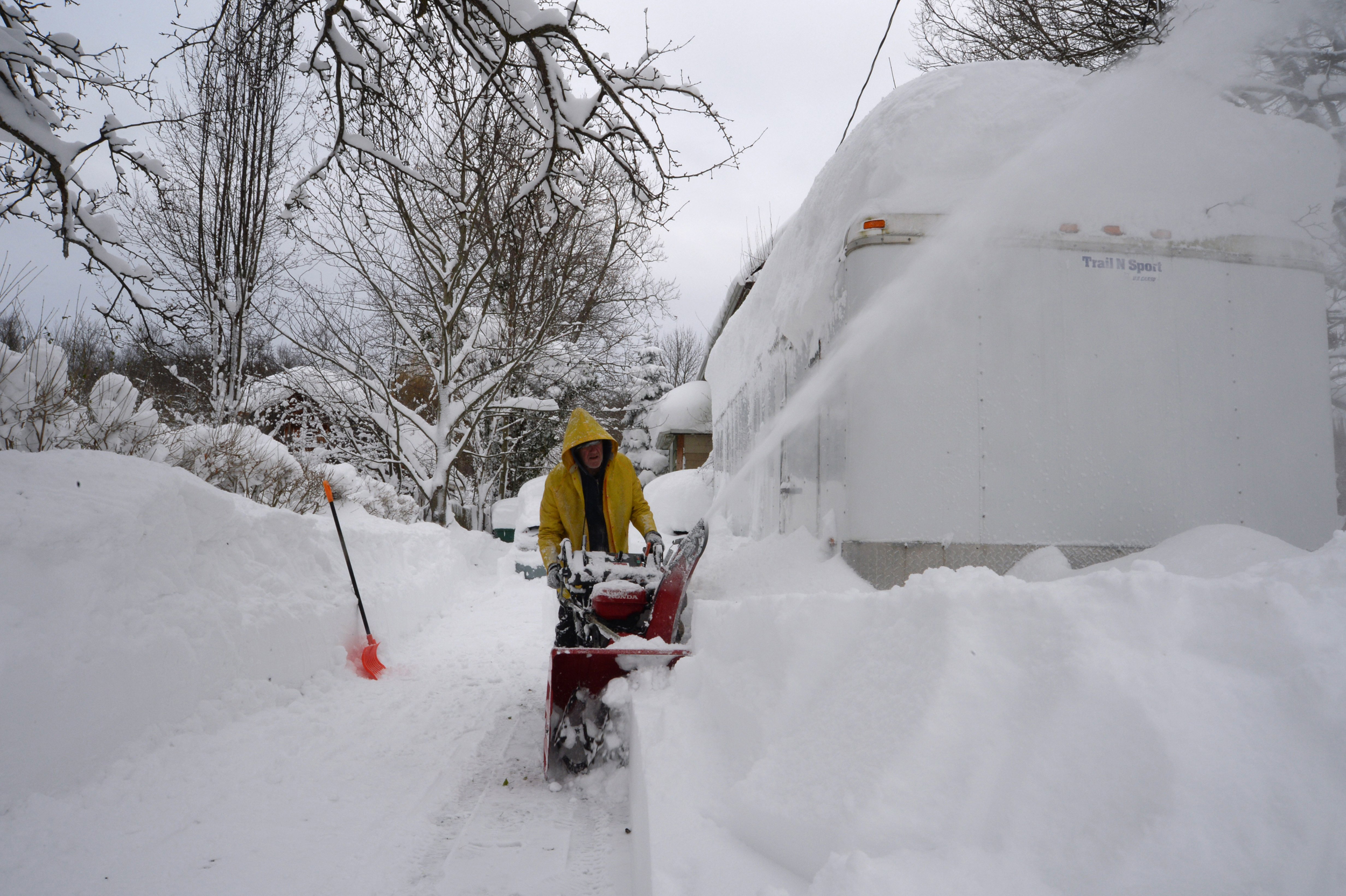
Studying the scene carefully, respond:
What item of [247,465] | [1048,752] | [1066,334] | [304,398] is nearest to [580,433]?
[1066,334]

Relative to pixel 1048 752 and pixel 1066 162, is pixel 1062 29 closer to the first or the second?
pixel 1066 162

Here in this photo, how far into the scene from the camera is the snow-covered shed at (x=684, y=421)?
18297mm

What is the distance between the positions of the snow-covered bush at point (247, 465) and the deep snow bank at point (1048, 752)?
22.7ft

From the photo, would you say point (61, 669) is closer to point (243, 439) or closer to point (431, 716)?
point (431, 716)

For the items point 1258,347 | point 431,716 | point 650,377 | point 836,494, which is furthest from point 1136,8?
point 650,377

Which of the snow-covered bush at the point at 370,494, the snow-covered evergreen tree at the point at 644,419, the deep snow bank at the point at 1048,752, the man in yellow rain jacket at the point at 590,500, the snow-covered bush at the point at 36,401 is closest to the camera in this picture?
the deep snow bank at the point at 1048,752

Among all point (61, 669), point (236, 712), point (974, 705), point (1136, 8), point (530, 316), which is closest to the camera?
point (974, 705)

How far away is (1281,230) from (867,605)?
440 centimetres

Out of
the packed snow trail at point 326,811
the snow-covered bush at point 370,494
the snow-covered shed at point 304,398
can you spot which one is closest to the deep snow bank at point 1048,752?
the packed snow trail at point 326,811

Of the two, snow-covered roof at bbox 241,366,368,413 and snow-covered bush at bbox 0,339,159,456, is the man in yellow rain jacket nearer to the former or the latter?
snow-covered bush at bbox 0,339,159,456

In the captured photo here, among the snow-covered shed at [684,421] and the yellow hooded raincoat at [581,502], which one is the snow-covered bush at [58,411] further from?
the snow-covered shed at [684,421]

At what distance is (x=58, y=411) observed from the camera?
5.71m

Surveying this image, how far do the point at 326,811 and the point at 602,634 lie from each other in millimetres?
1539

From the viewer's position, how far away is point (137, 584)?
3.91m
